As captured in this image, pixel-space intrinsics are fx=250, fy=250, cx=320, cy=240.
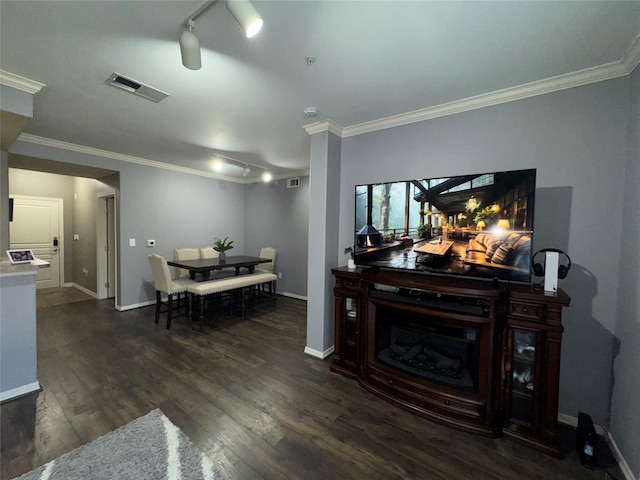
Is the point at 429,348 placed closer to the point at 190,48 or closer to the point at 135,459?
the point at 135,459

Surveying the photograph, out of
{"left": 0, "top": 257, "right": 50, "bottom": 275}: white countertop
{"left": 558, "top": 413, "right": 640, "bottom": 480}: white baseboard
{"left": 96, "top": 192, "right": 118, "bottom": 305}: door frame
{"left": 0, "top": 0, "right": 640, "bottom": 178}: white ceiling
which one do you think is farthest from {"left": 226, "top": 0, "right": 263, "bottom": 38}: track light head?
{"left": 96, "top": 192, "right": 118, "bottom": 305}: door frame

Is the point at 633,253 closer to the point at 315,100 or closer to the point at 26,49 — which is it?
the point at 315,100

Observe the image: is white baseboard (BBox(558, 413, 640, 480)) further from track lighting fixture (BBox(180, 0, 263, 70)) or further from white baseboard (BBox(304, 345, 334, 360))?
track lighting fixture (BBox(180, 0, 263, 70))

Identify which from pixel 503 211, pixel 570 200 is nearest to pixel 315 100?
pixel 503 211

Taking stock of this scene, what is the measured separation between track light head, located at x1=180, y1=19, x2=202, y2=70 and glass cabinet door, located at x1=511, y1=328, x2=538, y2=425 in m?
2.57

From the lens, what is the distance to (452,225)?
1976mm

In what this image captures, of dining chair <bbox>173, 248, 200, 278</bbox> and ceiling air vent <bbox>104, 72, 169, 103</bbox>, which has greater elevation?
ceiling air vent <bbox>104, 72, 169, 103</bbox>

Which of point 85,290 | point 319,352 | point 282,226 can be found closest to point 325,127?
point 319,352

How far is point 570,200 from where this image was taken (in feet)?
5.98

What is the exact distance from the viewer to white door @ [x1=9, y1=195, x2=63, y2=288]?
512 centimetres

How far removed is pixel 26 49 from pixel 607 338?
435cm

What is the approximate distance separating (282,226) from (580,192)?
4.41 meters

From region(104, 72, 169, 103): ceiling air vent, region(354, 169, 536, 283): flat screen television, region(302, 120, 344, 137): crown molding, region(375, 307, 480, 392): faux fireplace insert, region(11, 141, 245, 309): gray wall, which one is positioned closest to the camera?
region(354, 169, 536, 283): flat screen television

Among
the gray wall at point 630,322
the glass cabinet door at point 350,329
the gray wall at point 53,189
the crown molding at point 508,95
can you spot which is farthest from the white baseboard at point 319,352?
the gray wall at point 53,189
